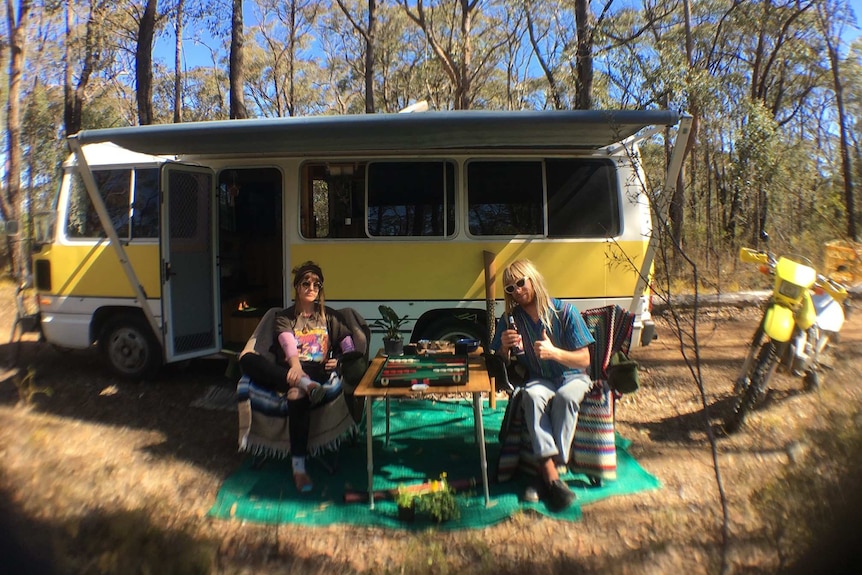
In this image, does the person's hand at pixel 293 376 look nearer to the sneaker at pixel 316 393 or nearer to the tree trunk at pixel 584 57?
the sneaker at pixel 316 393

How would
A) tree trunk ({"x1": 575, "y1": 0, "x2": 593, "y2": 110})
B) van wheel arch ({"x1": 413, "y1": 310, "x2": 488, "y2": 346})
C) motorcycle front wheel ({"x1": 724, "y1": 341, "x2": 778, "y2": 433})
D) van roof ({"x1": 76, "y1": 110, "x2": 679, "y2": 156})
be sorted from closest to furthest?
van roof ({"x1": 76, "y1": 110, "x2": 679, "y2": 156})
motorcycle front wheel ({"x1": 724, "y1": 341, "x2": 778, "y2": 433})
van wheel arch ({"x1": 413, "y1": 310, "x2": 488, "y2": 346})
tree trunk ({"x1": 575, "y1": 0, "x2": 593, "y2": 110})

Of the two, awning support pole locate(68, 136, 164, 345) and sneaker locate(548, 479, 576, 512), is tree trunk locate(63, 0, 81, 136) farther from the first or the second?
sneaker locate(548, 479, 576, 512)

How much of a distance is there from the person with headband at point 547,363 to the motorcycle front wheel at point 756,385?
128 cm

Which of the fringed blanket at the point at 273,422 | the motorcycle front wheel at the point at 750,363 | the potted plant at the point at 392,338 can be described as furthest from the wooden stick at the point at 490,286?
the motorcycle front wheel at the point at 750,363

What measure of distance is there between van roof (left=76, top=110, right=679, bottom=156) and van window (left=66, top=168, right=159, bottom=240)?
0.67 meters

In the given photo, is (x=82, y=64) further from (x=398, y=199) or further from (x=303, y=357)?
(x=303, y=357)

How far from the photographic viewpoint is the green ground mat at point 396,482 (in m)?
3.15

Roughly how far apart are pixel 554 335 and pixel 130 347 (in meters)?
4.04

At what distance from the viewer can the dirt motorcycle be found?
3.86m

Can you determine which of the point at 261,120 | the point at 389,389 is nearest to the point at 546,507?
the point at 389,389

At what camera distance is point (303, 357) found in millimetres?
A: 3857

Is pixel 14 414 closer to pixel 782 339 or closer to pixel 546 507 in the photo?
pixel 546 507

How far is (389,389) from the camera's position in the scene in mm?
3244

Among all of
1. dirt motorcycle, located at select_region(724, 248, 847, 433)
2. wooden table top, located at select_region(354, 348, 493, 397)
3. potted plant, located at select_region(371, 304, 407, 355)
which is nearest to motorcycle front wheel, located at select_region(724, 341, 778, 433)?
dirt motorcycle, located at select_region(724, 248, 847, 433)
